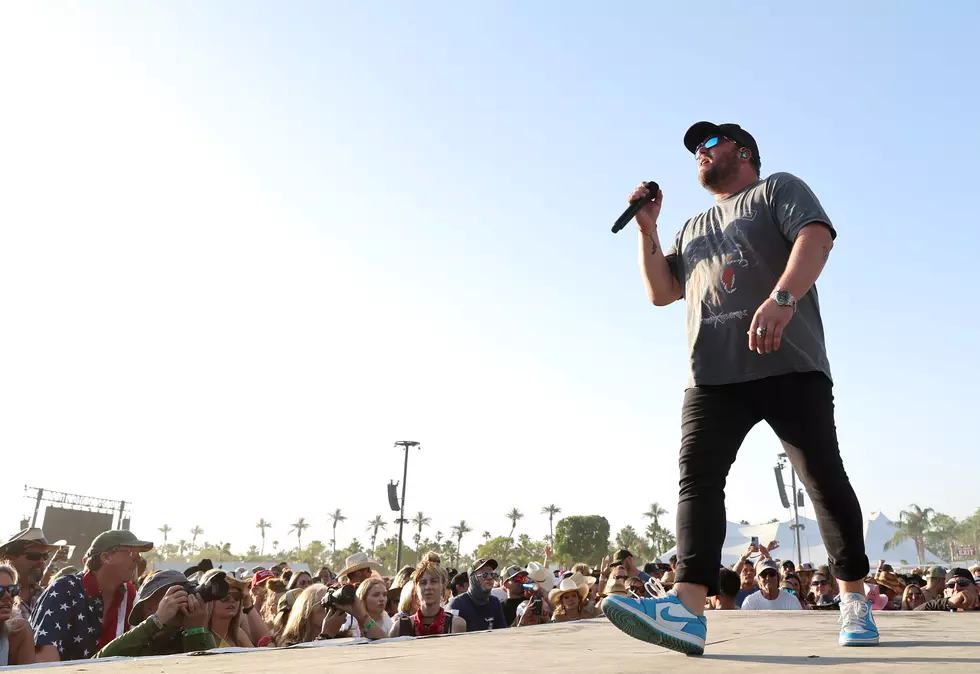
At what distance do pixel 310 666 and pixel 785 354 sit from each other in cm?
175

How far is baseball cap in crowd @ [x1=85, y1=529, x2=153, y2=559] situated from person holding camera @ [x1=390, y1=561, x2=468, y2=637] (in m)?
2.07

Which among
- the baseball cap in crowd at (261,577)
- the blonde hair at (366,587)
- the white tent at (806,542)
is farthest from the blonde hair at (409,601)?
the white tent at (806,542)

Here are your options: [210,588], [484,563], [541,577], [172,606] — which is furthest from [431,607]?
[541,577]

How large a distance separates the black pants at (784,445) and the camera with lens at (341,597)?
3.44 metres

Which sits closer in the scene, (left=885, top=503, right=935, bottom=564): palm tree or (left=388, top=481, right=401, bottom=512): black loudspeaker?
(left=388, top=481, right=401, bottom=512): black loudspeaker

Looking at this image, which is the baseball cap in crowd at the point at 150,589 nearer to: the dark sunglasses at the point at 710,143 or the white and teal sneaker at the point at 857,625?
the white and teal sneaker at the point at 857,625

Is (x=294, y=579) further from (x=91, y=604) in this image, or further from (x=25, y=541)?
(x=91, y=604)

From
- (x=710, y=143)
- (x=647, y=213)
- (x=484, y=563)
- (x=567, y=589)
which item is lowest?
(x=567, y=589)

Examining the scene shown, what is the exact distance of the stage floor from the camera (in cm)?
171

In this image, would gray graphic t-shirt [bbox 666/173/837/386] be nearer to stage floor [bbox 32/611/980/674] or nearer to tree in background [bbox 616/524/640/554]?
stage floor [bbox 32/611/980/674]

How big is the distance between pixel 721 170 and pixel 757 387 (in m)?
0.88

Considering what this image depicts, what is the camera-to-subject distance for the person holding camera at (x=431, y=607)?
5.95 meters

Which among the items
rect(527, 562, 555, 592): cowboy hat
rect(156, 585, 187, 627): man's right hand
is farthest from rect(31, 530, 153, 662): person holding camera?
rect(527, 562, 555, 592): cowboy hat

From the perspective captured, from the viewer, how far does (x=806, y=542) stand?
62.9 m
